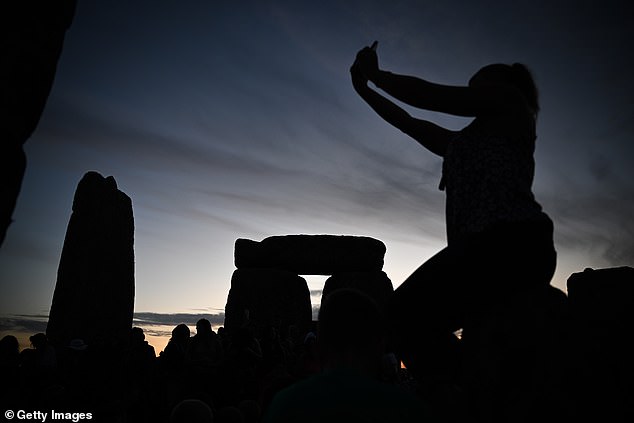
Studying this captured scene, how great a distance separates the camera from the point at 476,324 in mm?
1483

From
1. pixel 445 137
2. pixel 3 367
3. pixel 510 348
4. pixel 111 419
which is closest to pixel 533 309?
pixel 510 348

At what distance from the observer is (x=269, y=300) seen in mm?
18531

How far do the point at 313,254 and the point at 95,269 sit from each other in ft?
Answer: 28.6

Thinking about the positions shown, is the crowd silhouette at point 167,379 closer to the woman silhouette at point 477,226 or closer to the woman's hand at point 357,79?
the woman silhouette at point 477,226

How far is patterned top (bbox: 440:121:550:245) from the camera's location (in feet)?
4.89

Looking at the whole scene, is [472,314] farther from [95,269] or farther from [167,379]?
[95,269]

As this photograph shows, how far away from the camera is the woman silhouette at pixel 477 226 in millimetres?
1446

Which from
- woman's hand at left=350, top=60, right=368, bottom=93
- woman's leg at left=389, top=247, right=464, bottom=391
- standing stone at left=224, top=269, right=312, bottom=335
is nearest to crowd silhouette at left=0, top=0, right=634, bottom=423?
woman's leg at left=389, top=247, right=464, bottom=391

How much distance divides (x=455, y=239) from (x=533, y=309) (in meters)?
0.33

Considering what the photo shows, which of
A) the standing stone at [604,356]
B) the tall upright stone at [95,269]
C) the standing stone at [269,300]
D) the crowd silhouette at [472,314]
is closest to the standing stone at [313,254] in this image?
the standing stone at [269,300]

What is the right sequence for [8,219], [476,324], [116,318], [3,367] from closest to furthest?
[8,219] → [476,324] → [3,367] → [116,318]

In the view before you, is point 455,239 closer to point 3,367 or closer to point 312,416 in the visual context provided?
point 312,416

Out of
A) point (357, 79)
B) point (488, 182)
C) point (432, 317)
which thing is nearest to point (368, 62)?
point (357, 79)

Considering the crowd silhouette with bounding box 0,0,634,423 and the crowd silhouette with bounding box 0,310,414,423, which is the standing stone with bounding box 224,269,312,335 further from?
the crowd silhouette with bounding box 0,0,634,423
